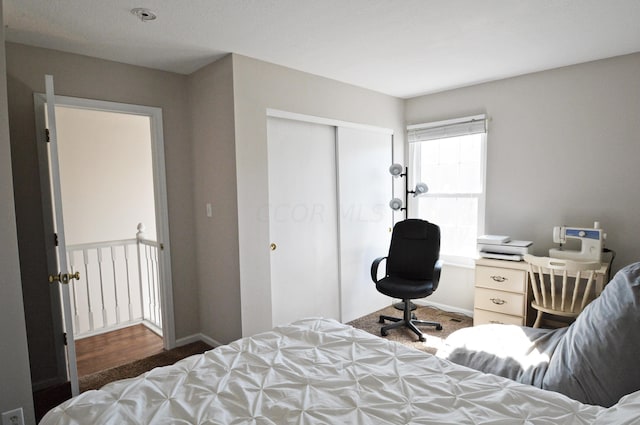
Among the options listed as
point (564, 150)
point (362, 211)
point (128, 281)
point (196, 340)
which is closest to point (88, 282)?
point (128, 281)

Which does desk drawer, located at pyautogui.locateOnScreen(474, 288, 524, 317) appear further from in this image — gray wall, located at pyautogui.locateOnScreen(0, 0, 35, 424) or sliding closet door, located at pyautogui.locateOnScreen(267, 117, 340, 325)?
gray wall, located at pyautogui.locateOnScreen(0, 0, 35, 424)

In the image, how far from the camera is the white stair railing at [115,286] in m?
3.59

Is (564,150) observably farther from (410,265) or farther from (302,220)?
(302,220)

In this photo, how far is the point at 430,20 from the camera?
7.14 feet

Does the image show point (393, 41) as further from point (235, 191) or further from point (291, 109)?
point (235, 191)

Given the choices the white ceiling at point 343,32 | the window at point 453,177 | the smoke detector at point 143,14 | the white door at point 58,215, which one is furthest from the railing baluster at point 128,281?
the window at point 453,177

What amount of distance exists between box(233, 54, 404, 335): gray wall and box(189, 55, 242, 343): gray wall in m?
0.06

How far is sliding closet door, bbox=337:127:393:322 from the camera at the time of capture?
12.0 ft

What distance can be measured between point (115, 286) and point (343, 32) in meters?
3.37

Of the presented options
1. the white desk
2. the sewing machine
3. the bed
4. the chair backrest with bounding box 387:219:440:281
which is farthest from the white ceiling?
the bed

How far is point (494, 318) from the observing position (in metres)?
3.17

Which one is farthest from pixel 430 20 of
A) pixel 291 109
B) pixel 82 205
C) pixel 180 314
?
pixel 82 205

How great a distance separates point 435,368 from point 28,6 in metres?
2.74

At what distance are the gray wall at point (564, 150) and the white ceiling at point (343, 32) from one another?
0.24 m
